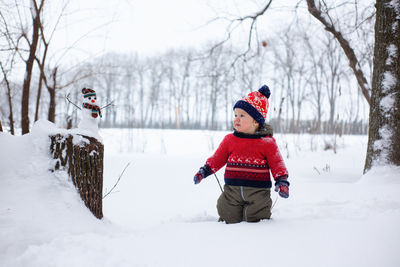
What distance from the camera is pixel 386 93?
9.55 ft

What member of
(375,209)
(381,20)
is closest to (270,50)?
(381,20)

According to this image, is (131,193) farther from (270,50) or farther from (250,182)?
(270,50)

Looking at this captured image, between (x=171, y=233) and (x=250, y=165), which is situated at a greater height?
(x=250, y=165)

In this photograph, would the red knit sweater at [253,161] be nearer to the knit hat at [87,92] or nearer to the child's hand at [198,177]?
the child's hand at [198,177]

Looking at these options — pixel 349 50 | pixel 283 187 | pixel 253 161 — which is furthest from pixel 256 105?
pixel 349 50

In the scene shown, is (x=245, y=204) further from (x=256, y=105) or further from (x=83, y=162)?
(x=83, y=162)

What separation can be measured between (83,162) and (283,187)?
1.39m

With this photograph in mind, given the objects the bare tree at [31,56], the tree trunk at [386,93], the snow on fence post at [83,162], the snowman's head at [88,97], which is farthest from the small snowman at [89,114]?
the tree trunk at [386,93]

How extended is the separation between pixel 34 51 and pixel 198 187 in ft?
9.49

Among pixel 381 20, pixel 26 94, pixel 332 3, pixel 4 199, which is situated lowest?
pixel 4 199

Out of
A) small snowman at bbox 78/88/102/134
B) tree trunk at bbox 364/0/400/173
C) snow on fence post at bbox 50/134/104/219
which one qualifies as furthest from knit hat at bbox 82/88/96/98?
tree trunk at bbox 364/0/400/173

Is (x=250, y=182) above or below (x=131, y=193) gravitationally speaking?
above

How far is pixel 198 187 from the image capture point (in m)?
3.69

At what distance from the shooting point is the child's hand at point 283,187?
68.6 inches
